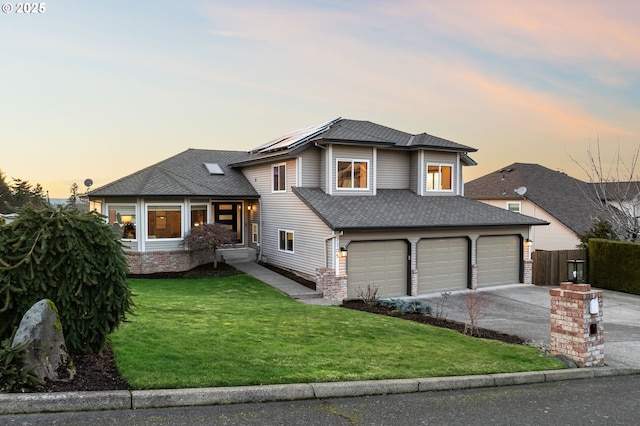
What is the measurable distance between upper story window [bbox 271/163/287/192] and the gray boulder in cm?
1480

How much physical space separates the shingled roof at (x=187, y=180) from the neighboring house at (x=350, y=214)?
95mm

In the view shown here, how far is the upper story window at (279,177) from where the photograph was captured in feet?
66.0

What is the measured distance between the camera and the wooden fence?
20734mm

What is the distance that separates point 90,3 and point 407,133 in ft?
49.3

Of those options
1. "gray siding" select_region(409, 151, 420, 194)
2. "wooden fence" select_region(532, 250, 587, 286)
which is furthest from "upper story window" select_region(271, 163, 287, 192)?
"wooden fence" select_region(532, 250, 587, 286)

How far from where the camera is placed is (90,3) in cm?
1457

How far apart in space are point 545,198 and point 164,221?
2416 centimetres

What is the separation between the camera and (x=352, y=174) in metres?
19.3

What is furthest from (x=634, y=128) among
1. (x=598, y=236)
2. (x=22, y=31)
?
(x=22, y=31)

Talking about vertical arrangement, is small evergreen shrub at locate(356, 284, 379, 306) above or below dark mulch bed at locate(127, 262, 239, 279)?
below

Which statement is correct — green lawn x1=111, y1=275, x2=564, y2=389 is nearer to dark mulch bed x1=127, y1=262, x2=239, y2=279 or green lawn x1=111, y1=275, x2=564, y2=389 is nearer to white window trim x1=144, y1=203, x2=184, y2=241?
dark mulch bed x1=127, y1=262, x2=239, y2=279

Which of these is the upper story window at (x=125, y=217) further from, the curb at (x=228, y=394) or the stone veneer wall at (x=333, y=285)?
the curb at (x=228, y=394)

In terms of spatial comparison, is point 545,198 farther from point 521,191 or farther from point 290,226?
point 290,226

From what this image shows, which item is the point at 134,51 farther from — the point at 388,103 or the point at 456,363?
→ the point at 456,363
